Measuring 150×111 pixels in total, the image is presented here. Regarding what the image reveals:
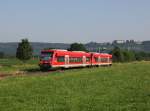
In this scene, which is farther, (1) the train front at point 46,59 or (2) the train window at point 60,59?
(2) the train window at point 60,59

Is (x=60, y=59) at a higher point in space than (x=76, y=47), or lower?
lower

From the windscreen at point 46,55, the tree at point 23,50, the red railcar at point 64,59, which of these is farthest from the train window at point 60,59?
the tree at point 23,50

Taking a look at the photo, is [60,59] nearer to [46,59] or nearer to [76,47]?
[46,59]

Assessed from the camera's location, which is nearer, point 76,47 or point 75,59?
point 75,59

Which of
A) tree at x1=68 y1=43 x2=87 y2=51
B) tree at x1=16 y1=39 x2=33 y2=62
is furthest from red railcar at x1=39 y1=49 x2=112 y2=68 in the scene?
tree at x1=68 y1=43 x2=87 y2=51

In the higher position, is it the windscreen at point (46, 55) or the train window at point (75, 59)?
the windscreen at point (46, 55)

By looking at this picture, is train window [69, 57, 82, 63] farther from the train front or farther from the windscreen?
Result: the train front

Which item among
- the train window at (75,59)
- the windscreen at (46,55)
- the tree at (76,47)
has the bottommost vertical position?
the train window at (75,59)

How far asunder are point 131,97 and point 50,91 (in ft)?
14.3

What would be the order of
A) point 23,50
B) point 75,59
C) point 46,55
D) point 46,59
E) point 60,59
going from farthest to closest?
point 23,50
point 75,59
point 60,59
point 46,55
point 46,59

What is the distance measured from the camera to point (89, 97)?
1828cm

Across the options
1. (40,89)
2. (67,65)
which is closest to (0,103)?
(40,89)

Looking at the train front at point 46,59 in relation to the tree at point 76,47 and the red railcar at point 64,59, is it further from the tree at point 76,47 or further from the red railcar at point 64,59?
the tree at point 76,47

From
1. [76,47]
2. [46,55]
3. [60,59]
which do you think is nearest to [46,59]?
[46,55]
